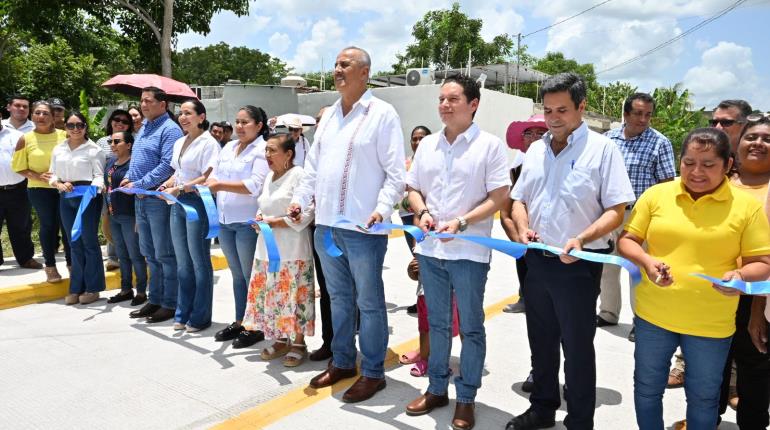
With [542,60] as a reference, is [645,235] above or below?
below

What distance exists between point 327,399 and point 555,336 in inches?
59.9

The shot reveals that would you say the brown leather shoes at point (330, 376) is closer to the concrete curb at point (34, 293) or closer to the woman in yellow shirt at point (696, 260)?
the woman in yellow shirt at point (696, 260)

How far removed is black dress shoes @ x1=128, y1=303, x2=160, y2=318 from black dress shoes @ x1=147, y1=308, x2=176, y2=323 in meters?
0.09

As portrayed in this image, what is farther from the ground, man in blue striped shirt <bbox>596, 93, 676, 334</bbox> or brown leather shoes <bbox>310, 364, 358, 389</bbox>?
man in blue striped shirt <bbox>596, 93, 676, 334</bbox>

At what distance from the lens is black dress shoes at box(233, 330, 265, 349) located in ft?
15.2

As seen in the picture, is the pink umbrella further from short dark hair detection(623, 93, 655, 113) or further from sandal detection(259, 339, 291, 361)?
short dark hair detection(623, 93, 655, 113)

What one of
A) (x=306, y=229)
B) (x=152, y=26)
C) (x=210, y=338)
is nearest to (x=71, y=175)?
(x=210, y=338)

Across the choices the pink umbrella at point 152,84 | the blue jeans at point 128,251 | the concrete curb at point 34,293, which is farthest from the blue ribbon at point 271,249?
the pink umbrella at point 152,84

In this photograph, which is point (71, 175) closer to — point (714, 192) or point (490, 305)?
point (490, 305)

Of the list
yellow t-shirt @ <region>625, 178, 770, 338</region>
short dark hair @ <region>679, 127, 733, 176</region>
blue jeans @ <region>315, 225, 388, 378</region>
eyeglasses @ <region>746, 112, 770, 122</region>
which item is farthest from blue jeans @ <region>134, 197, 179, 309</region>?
eyeglasses @ <region>746, 112, 770, 122</region>

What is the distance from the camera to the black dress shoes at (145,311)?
17.8 feet

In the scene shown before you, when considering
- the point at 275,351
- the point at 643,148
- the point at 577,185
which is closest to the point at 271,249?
the point at 275,351

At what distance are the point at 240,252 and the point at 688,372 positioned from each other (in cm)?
328

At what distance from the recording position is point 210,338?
487 cm
